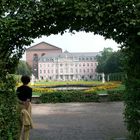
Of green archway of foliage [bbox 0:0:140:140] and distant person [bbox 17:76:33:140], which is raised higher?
green archway of foliage [bbox 0:0:140:140]

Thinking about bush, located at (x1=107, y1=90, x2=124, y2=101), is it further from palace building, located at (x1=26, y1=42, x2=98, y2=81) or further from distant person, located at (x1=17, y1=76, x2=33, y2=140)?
palace building, located at (x1=26, y1=42, x2=98, y2=81)

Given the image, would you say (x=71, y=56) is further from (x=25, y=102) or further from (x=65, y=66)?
(x=25, y=102)

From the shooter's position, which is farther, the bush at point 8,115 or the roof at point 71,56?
the roof at point 71,56

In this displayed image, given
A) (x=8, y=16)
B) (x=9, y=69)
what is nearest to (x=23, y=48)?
(x=9, y=69)

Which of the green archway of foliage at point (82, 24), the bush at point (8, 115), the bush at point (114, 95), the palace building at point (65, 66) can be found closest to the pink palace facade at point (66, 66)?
the palace building at point (65, 66)

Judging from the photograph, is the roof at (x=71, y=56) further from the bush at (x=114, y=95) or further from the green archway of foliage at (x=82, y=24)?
the green archway of foliage at (x=82, y=24)

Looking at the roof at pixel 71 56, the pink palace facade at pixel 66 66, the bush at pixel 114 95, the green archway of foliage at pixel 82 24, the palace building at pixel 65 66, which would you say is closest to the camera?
the green archway of foliage at pixel 82 24

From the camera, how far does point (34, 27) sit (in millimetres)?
9469

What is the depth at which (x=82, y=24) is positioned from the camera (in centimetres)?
943

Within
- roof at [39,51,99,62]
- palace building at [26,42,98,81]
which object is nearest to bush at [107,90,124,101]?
palace building at [26,42,98,81]

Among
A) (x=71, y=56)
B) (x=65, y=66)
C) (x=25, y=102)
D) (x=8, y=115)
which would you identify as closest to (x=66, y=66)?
(x=65, y=66)

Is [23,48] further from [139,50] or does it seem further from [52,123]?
[52,123]

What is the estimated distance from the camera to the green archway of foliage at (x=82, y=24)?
873 cm

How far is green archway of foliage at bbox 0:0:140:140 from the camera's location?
8.73 meters
